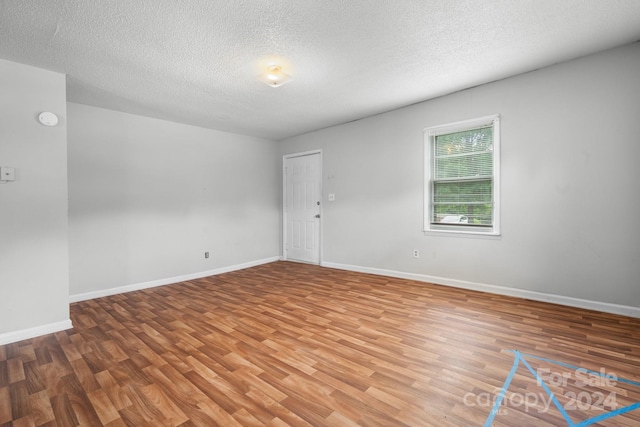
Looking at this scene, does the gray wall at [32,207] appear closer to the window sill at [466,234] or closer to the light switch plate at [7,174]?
the light switch plate at [7,174]

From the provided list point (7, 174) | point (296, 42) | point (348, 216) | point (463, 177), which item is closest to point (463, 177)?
point (463, 177)

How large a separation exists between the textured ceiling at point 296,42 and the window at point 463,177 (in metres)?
0.65

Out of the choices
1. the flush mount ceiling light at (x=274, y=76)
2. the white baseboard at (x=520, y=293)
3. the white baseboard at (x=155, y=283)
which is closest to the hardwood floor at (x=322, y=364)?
the white baseboard at (x=520, y=293)

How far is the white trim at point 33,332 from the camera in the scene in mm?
2502

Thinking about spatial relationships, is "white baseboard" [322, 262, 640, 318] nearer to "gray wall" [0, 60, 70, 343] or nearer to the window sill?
the window sill

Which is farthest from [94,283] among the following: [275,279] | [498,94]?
[498,94]

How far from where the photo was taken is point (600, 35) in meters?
2.53

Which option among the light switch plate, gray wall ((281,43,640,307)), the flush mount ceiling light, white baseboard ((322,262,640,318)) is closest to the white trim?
the light switch plate

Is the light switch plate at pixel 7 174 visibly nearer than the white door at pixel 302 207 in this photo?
Yes

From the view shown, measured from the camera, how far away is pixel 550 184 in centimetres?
314

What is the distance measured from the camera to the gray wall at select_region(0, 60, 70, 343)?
2566 mm

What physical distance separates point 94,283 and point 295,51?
3.94 metres

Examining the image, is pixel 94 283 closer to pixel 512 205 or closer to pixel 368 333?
pixel 368 333

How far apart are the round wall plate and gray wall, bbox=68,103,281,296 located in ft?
3.22
